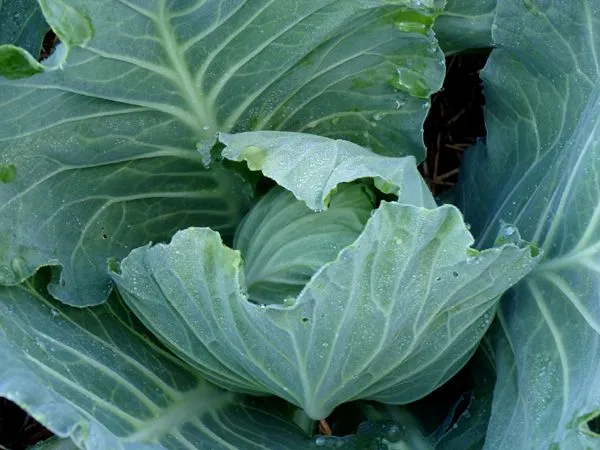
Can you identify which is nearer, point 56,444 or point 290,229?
point 290,229

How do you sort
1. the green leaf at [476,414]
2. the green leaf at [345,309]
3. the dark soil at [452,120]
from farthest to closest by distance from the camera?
the dark soil at [452,120] → the green leaf at [476,414] → the green leaf at [345,309]

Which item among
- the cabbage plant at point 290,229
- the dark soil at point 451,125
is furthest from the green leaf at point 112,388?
the dark soil at point 451,125

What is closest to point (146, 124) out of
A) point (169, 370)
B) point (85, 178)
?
point (85, 178)

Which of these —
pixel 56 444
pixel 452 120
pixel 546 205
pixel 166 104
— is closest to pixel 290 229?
pixel 166 104

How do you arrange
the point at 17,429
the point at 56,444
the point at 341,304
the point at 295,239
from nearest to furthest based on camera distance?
1. the point at 341,304
2. the point at 295,239
3. the point at 56,444
4. the point at 17,429

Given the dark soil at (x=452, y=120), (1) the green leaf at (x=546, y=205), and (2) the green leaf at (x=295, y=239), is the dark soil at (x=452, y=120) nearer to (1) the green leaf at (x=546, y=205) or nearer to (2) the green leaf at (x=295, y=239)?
(1) the green leaf at (x=546, y=205)

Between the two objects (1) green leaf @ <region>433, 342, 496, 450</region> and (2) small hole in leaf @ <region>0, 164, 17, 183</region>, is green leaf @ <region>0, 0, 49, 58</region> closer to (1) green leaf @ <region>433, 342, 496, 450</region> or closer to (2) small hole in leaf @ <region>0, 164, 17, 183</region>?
(2) small hole in leaf @ <region>0, 164, 17, 183</region>

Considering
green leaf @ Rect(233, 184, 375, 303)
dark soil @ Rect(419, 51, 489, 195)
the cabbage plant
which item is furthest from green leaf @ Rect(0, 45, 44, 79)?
dark soil @ Rect(419, 51, 489, 195)

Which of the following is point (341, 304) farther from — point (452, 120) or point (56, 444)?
point (452, 120)
